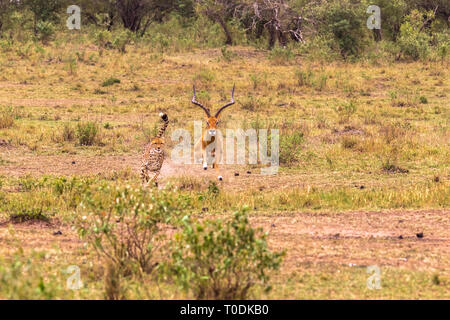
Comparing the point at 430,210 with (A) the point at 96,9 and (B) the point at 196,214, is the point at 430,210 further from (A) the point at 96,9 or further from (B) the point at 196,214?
(A) the point at 96,9

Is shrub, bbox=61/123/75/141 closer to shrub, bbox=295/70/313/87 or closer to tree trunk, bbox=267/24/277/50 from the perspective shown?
Result: shrub, bbox=295/70/313/87

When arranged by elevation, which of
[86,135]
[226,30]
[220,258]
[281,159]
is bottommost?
[220,258]

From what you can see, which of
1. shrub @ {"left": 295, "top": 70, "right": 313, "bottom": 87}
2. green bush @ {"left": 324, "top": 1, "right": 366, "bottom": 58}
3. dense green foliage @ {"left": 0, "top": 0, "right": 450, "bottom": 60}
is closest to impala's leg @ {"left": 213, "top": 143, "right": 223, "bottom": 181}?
shrub @ {"left": 295, "top": 70, "right": 313, "bottom": 87}

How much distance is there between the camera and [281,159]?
10.5m

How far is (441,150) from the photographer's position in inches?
436

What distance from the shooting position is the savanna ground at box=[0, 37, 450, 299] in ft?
18.6

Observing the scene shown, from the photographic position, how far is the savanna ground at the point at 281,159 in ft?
18.6

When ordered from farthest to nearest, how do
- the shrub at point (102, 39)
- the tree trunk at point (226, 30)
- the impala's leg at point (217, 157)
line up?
the tree trunk at point (226, 30), the shrub at point (102, 39), the impala's leg at point (217, 157)

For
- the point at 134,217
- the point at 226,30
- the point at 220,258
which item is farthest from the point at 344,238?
the point at 226,30

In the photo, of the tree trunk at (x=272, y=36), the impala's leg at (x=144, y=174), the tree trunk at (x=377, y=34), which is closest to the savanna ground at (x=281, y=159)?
the impala's leg at (x=144, y=174)

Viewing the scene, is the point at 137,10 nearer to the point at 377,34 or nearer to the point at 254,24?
the point at 254,24

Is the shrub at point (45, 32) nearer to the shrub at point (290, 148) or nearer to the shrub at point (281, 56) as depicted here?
the shrub at point (281, 56)

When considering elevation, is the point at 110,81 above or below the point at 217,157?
above
